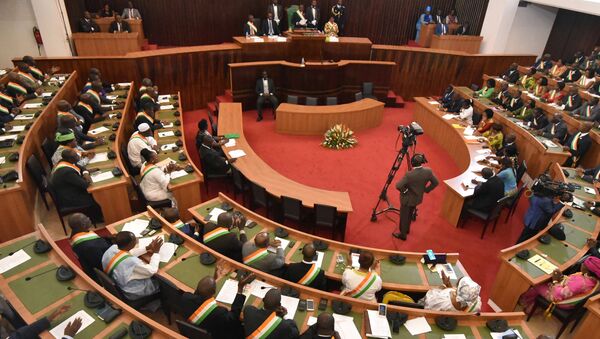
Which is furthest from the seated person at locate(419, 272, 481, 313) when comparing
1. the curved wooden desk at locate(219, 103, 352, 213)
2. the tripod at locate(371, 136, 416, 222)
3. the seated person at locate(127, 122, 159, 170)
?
the seated person at locate(127, 122, 159, 170)

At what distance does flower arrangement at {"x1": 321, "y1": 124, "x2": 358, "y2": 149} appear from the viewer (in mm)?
9781

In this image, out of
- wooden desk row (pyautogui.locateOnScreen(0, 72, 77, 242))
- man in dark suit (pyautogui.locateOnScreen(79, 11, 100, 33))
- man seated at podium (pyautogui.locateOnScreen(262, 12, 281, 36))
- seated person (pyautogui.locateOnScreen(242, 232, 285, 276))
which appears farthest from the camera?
man seated at podium (pyautogui.locateOnScreen(262, 12, 281, 36))

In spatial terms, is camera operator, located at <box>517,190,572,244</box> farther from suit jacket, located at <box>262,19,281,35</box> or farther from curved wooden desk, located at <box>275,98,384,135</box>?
suit jacket, located at <box>262,19,281,35</box>

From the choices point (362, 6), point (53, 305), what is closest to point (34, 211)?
point (53, 305)

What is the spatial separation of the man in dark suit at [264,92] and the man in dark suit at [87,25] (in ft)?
19.3

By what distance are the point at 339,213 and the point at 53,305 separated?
4.08m

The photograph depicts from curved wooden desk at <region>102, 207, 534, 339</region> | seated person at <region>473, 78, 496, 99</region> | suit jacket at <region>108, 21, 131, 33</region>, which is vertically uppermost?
suit jacket at <region>108, 21, 131, 33</region>

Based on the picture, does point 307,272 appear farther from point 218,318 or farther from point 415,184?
point 415,184

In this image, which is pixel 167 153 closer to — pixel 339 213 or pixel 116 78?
pixel 339 213

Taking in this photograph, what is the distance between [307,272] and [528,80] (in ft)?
34.6

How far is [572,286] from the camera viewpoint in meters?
4.59

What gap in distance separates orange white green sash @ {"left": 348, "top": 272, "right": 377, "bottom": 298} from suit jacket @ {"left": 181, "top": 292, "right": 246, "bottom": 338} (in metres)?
1.31

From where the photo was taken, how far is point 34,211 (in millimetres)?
6391

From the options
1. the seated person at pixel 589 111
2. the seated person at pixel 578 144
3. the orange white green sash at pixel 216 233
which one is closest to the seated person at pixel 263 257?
the orange white green sash at pixel 216 233
